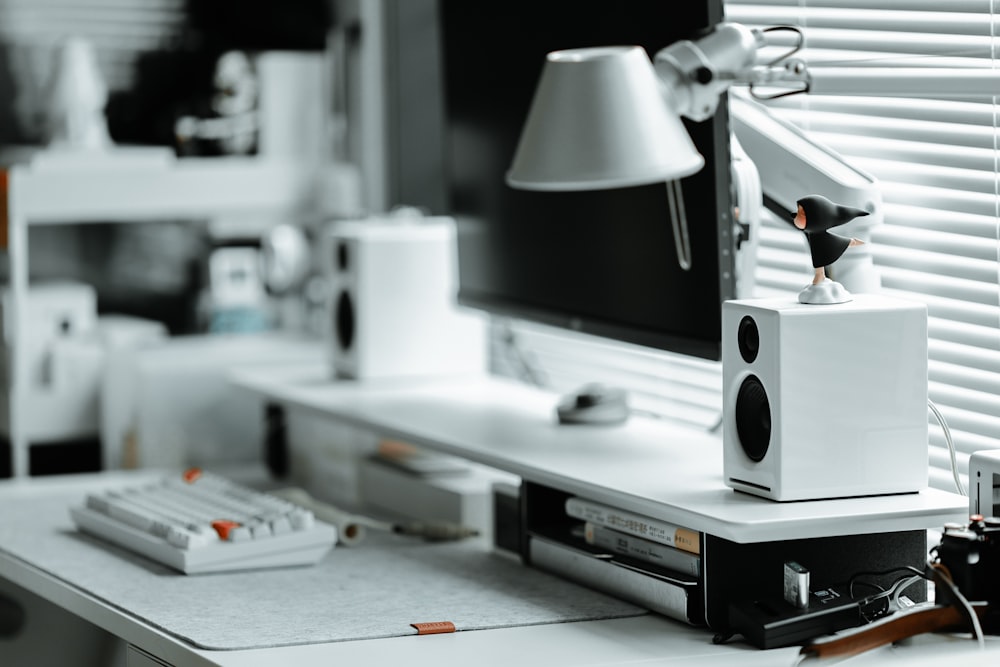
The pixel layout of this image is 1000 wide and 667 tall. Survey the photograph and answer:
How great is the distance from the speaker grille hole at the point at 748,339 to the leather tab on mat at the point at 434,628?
0.42 meters

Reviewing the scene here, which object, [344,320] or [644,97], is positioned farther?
[344,320]

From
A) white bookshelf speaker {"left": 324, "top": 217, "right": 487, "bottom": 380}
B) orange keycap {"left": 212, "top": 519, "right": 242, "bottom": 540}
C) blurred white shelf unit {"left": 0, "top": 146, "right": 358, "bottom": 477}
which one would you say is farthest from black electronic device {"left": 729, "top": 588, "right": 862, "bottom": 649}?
blurred white shelf unit {"left": 0, "top": 146, "right": 358, "bottom": 477}

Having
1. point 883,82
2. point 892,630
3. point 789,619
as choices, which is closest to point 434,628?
point 789,619

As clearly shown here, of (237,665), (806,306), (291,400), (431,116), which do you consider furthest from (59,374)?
(806,306)

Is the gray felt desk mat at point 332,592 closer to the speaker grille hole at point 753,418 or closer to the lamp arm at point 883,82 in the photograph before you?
the speaker grille hole at point 753,418

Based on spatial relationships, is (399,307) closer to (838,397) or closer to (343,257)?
(343,257)

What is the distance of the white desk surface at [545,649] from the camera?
1.45 m

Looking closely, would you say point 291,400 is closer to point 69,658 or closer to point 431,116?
point 69,658

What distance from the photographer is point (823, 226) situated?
1.55 metres

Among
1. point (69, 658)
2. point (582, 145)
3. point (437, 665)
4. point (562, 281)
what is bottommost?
point (69, 658)

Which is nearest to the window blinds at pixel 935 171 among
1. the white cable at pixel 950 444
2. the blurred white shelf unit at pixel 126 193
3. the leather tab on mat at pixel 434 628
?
the white cable at pixel 950 444

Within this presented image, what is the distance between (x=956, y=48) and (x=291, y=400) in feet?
3.84

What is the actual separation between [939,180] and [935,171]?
0.05 ft

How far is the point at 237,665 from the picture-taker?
1.47 metres
